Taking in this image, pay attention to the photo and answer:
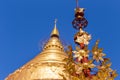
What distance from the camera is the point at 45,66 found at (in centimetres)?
2627

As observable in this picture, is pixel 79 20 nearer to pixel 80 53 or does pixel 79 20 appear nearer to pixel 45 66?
pixel 80 53

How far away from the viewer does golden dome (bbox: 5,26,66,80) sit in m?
25.3

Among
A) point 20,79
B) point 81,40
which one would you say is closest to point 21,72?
point 20,79

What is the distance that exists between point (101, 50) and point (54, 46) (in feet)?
77.7

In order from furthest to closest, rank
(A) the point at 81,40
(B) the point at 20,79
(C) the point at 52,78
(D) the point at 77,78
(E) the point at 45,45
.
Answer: (E) the point at 45,45 → (B) the point at 20,79 → (C) the point at 52,78 → (A) the point at 81,40 → (D) the point at 77,78

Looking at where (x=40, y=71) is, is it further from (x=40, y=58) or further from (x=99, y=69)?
(x=99, y=69)

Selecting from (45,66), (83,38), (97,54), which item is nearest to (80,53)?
(97,54)

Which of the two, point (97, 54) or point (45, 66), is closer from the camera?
point (97, 54)

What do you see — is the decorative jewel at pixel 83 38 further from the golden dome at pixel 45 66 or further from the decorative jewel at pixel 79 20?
the golden dome at pixel 45 66

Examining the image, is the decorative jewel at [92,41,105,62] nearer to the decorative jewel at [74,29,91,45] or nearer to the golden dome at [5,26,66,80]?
the decorative jewel at [74,29,91,45]

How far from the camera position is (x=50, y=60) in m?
26.9

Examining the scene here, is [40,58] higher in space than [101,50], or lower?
higher

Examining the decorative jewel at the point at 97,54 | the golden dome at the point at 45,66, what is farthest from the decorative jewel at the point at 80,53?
the golden dome at the point at 45,66

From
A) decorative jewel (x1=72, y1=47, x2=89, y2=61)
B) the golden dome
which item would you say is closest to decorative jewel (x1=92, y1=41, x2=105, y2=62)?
decorative jewel (x1=72, y1=47, x2=89, y2=61)
